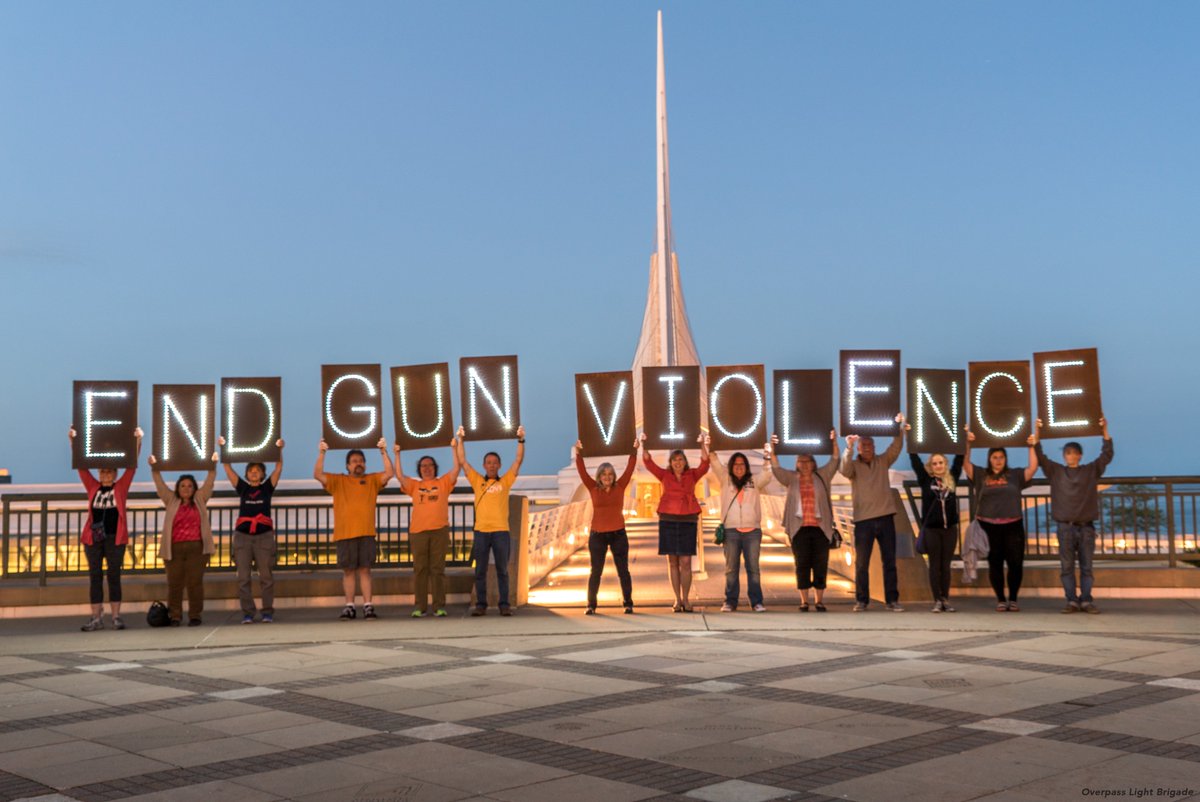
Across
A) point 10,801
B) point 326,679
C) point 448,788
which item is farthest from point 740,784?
point 326,679

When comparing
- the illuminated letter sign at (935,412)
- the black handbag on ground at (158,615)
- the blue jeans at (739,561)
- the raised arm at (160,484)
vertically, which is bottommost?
the black handbag on ground at (158,615)

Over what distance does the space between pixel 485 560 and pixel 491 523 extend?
0.46 metres

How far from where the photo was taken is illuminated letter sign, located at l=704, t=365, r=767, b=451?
13.8 metres

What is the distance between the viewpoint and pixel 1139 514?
48.8ft

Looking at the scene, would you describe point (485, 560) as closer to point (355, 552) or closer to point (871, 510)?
point (355, 552)

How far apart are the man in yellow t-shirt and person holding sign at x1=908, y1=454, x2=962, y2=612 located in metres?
4.40

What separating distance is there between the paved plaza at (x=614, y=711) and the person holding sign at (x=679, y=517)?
112cm

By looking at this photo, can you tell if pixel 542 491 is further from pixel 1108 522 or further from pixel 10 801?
pixel 10 801

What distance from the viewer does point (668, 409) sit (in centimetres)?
1406

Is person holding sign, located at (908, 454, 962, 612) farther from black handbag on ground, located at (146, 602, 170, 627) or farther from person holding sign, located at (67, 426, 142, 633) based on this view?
person holding sign, located at (67, 426, 142, 633)

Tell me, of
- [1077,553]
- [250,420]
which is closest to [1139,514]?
[1077,553]

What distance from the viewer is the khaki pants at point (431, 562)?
13562 mm

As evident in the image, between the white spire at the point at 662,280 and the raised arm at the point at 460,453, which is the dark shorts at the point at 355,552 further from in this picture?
the white spire at the point at 662,280

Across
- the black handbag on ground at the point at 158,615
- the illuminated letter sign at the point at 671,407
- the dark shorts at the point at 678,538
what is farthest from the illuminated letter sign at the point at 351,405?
the dark shorts at the point at 678,538
